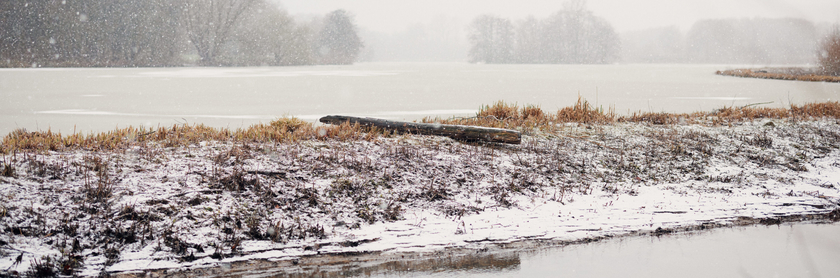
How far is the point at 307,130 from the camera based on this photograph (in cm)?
798

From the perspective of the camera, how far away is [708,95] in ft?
62.4

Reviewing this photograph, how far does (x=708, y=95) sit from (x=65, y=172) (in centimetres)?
1958

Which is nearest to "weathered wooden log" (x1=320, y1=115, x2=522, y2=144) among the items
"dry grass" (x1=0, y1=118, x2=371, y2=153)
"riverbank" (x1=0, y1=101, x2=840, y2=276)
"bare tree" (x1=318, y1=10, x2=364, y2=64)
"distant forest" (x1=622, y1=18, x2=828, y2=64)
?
"riverbank" (x1=0, y1=101, x2=840, y2=276)

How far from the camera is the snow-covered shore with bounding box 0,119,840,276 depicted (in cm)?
434

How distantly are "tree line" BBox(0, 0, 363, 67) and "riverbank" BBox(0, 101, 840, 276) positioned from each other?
37446 millimetres

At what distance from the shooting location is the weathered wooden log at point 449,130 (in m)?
7.71

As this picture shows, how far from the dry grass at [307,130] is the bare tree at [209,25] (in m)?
44.7

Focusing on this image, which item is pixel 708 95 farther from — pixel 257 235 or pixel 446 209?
pixel 257 235

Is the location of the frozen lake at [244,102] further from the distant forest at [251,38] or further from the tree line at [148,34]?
the tree line at [148,34]

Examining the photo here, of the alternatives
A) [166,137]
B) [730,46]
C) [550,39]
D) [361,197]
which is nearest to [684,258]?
[361,197]

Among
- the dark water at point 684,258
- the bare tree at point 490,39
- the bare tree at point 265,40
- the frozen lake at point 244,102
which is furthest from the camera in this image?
the bare tree at point 490,39

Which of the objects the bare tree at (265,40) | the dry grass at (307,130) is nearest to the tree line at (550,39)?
the bare tree at (265,40)

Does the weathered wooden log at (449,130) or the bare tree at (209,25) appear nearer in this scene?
the weathered wooden log at (449,130)

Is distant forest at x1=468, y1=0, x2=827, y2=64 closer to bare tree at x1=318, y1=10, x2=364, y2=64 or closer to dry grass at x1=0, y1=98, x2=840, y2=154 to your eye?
bare tree at x1=318, y1=10, x2=364, y2=64
